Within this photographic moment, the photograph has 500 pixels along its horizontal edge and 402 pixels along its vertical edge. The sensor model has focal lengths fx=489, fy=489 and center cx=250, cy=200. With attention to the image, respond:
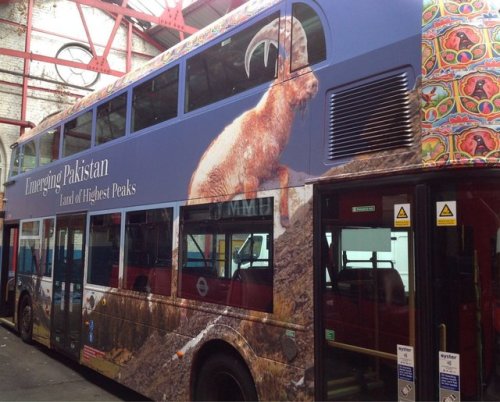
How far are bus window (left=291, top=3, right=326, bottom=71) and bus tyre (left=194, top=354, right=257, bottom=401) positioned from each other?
2282 millimetres

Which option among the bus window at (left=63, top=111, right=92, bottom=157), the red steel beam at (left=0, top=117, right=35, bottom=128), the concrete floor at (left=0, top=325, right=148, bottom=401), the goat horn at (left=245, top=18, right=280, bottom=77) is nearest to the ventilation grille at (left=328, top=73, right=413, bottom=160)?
the goat horn at (left=245, top=18, right=280, bottom=77)

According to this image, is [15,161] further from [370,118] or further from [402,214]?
[402,214]

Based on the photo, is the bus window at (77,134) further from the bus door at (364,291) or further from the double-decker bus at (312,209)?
the bus door at (364,291)

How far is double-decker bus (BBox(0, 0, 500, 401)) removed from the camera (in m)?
2.55

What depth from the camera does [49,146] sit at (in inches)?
327

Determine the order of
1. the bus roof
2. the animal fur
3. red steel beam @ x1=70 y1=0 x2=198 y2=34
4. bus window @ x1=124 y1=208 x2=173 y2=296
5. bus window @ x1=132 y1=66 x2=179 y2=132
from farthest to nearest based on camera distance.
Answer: red steel beam @ x1=70 y1=0 x2=198 y2=34 → bus window @ x1=132 y1=66 x2=179 y2=132 → bus window @ x1=124 y1=208 x2=173 y2=296 → the bus roof → the animal fur

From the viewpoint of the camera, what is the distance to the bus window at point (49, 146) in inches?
311

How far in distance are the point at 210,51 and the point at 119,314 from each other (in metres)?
3.06

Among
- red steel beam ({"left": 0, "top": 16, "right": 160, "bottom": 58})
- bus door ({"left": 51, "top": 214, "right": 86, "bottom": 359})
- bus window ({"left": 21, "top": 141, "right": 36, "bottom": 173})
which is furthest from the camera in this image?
red steel beam ({"left": 0, "top": 16, "right": 160, "bottom": 58})

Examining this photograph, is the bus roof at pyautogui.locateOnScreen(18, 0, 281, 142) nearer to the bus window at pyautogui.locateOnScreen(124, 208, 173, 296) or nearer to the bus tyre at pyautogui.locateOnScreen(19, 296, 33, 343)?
the bus window at pyautogui.locateOnScreen(124, 208, 173, 296)

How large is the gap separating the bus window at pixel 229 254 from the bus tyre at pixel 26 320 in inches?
213

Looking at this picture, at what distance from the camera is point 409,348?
2.64 m

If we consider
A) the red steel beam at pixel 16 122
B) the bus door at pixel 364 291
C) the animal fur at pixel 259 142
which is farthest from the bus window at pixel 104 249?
the red steel beam at pixel 16 122

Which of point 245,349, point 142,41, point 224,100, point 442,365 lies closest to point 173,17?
point 142,41
